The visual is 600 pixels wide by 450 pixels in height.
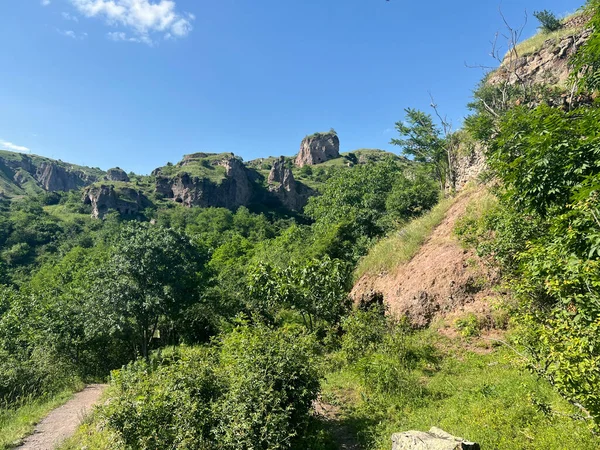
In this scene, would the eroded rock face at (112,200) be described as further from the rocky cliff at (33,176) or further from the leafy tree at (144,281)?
the leafy tree at (144,281)

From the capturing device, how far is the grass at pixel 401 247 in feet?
43.4

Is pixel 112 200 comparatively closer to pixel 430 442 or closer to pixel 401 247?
pixel 401 247

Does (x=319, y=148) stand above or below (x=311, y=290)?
above

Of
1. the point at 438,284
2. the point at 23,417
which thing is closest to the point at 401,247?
the point at 438,284

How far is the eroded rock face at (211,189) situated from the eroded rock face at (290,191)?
31.4 ft

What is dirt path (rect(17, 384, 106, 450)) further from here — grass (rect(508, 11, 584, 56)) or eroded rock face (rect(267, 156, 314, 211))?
eroded rock face (rect(267, 156, 314, 211))

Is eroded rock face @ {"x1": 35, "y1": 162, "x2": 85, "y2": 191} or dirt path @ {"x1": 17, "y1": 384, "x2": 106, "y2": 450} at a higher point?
eroded rock face @ {"x1": 35, "y1": 162, "x2": 85, "y2": 191}

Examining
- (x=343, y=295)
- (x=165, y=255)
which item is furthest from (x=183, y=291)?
(x=343, y=295)

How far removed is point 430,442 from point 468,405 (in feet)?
6.96

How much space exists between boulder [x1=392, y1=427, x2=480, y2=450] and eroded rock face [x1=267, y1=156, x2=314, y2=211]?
9898 centimetres

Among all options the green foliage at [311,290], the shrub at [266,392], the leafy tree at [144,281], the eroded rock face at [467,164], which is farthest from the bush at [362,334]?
the leafy tree at [144,281]

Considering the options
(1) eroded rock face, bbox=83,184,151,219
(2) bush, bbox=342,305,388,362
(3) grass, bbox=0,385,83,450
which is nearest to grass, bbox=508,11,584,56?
(2) bush, bbox=342,305,388,362

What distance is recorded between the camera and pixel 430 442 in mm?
4246

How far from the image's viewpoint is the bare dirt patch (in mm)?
9852
